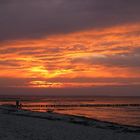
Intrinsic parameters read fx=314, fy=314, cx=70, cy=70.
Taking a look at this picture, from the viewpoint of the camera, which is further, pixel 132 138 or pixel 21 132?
pixel 132 138

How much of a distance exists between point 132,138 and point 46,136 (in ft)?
22.2

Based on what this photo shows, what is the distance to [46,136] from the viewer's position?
1939cm

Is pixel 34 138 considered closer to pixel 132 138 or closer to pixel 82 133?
pixel 82 133

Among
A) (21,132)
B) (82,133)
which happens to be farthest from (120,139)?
(21,132)

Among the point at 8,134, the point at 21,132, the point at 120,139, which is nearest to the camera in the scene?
the point at 8,134

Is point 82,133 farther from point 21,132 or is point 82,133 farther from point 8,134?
point 8,134

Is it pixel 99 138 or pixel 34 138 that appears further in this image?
pixel 99 138

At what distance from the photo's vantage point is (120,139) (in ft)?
70.2

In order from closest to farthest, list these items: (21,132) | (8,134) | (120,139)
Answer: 1. (8,134)
2. (21,132)
3. (120,139)

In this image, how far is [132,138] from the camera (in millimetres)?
22547

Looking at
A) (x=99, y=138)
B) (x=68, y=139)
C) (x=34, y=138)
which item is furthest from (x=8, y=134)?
(x=99, y=138)

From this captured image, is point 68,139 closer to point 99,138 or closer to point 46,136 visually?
point 46,136

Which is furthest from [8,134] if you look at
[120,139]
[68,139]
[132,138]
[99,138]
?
[132,138]

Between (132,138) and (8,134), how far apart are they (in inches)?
363
